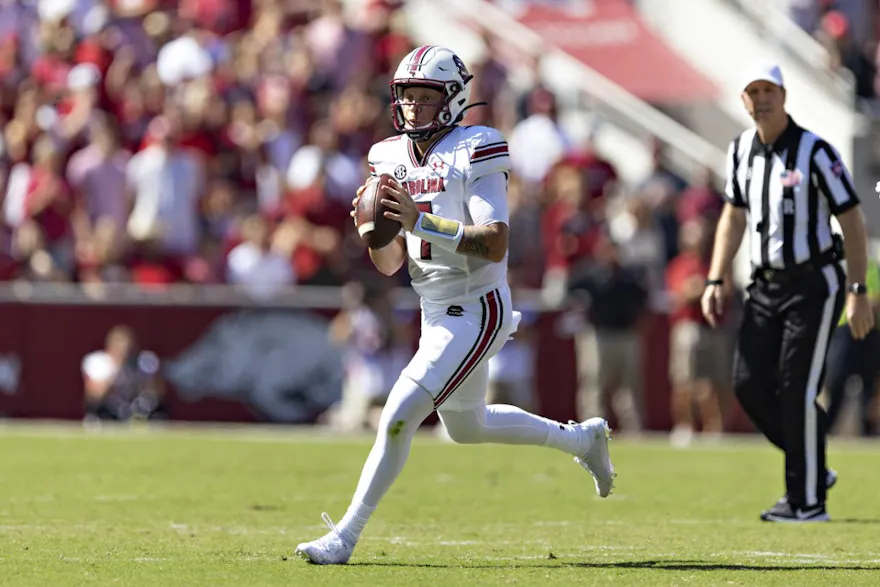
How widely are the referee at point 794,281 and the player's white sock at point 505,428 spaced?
1491mm

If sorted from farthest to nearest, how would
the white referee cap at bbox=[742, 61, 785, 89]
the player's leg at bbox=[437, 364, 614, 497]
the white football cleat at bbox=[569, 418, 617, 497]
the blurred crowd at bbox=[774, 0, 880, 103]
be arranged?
the blurred crowd at bbox=[774, 0, 880, 103]
the white referee cap at bbox=[742, 61, 785, 89]
the white football cleat at bbox=[569, 418, 617, 497]
the player's leg at bbox=[437, 364, 614, 497]

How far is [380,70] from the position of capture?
18.5m

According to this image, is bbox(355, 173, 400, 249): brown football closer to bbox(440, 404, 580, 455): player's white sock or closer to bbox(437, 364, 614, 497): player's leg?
bbox(437, 364, 614, 497): player's leg

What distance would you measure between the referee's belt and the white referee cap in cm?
85

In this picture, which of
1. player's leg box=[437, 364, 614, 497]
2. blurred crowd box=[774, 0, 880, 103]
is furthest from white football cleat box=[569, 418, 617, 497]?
blurred crowd box=[774, 0, 880, 103]

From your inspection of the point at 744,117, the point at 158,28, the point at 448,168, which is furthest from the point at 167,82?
the point at 448,168

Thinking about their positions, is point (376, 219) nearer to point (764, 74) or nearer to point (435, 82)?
point (435, 82)

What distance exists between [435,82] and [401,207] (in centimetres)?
65

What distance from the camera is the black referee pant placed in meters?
8.88

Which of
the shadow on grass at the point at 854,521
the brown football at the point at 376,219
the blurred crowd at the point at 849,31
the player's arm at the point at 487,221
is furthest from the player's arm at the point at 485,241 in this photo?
the blurred crowd at the point at 849,31

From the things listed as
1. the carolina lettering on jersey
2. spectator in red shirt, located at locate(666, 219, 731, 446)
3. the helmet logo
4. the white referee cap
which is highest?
the white referee cap

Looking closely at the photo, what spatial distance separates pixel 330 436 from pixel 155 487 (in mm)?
4958

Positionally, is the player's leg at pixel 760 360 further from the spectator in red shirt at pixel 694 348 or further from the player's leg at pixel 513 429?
the spectator in red shirt at pixel 694 348

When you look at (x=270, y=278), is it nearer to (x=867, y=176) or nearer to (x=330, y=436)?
(x=330, y=436)
